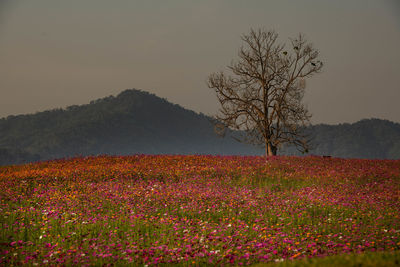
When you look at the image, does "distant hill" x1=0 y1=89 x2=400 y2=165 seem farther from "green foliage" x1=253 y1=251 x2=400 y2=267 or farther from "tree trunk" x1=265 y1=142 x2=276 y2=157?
"green foliage" x1=253 y1=251 x2=400 y2=267

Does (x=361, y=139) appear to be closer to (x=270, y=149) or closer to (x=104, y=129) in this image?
(x=104, y=129)

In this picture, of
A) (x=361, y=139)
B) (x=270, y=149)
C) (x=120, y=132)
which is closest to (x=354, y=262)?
(x=270, y=149)

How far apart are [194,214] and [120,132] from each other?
14809 cm

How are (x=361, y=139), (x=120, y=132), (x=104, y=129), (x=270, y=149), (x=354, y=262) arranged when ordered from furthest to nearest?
(x=120, y=132) → (x=361, y=139) → (x=104, y=129) → (x=270, y=149) → (x=354, y=262)

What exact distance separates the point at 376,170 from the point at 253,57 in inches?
508

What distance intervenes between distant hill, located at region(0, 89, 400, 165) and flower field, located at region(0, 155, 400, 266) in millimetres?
115365

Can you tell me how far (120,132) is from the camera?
155125 mm

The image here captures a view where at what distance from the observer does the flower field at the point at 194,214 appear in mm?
7719

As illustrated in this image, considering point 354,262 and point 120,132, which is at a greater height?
point 120,132

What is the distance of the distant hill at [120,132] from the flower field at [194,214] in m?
115

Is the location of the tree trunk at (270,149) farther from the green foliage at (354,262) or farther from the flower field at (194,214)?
the green foliage at (354,262)

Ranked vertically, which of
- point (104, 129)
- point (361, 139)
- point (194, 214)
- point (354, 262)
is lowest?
point (194, 214)

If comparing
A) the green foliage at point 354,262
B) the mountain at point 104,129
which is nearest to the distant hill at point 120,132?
the mountain at point 104,129

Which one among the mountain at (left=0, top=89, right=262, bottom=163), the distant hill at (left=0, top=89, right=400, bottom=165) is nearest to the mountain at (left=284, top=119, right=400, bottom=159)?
the distant hill at (left=0, top=89, right=400, bottom=165)
